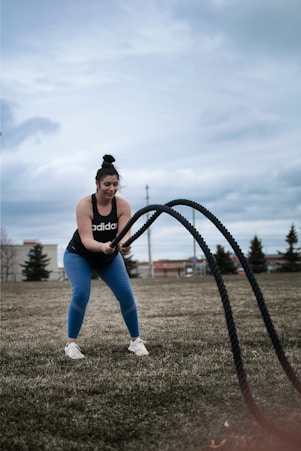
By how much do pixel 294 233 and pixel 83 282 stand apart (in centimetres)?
5537

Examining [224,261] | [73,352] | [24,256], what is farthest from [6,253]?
[73,352]

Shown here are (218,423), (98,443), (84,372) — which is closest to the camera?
(98,443)

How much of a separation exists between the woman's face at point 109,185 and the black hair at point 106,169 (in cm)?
4

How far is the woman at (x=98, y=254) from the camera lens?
516 centimetres

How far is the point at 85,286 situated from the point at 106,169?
1243 mm

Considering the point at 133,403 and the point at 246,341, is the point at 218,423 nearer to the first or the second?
the point at 133,403

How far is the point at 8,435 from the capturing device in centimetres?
286

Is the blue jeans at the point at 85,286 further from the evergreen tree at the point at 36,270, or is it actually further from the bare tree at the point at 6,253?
the bare tree at the point at 6,253

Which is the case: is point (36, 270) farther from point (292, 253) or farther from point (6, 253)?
point (292, 253)

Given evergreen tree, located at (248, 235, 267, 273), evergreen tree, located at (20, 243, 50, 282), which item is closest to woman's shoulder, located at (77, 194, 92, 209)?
evergreen tree, located at (20, 243, 50, 282)

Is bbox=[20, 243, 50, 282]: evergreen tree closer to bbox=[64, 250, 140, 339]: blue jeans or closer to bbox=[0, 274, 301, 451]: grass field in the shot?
bbox=[0, 274, 301, 451]: grass field

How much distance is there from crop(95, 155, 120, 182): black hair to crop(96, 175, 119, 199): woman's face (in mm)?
37

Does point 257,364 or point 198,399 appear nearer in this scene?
point 198,399

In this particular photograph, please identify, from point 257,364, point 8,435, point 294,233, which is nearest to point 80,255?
point 257,364
